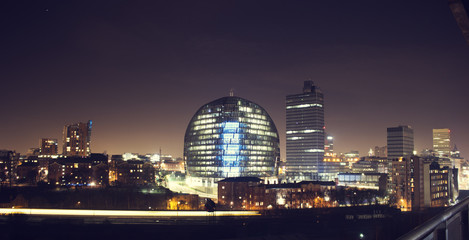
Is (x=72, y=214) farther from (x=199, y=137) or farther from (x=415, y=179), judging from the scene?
(x=415, y=179)

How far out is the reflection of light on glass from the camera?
593 feet

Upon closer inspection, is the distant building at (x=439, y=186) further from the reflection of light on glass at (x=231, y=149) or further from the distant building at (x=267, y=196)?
the reflection of light on glass at (x=231, y=149)

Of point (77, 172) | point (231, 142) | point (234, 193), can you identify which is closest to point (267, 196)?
point (234, 193)

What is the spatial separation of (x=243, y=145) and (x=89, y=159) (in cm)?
6344

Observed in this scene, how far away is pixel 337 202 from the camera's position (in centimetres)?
14012

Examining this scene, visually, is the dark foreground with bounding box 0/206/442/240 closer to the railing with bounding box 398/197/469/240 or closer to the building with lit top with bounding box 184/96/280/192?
the building with lit top with bounding box 184/96/280/192

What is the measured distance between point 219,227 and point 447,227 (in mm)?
83432

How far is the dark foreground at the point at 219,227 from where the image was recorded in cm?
7938

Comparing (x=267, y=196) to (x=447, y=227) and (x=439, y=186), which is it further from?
(x=447, y=227)

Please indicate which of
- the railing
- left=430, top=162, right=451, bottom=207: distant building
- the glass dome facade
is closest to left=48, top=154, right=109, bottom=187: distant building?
the glass dome facade

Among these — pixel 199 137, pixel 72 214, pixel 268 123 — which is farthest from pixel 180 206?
pixel 268 123

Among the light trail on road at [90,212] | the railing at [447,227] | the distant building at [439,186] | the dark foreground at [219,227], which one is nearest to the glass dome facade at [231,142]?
the distant building at [439,186]

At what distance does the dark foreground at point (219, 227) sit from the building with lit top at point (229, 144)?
2663 inches

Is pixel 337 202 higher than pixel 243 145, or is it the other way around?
pixel 243 145
